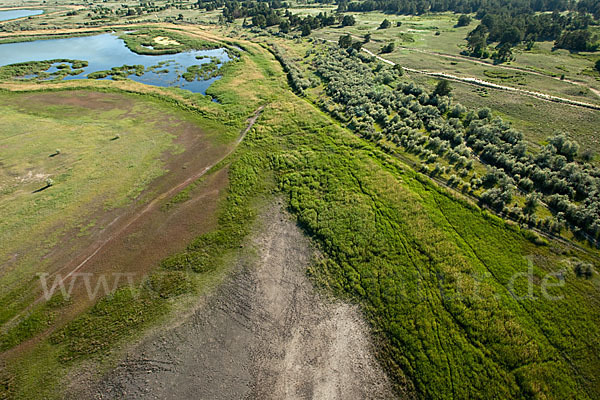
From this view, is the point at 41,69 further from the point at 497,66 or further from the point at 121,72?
the point at 497,66

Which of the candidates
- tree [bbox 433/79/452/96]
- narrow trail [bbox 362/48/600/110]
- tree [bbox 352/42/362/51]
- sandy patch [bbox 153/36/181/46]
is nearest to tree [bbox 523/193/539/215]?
tree [bbox 433/79/452/96]

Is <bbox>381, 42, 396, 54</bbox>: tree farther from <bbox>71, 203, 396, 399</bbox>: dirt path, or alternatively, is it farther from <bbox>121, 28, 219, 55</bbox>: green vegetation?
<bbox>71, 203, 396, 399</bbox>: dirt path

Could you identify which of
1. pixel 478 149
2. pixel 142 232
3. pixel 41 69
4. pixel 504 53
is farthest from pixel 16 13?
pixel 504 53

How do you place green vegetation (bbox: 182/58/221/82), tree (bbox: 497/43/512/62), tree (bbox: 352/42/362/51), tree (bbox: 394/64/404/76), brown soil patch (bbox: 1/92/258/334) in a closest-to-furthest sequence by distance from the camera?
brown soil patch (bbox: 1/92/258/334)
tree (bbox: 394/64/404/76)
green vegetation (bbox: 182/58/221/82)
tree (bbox: 497/43/512/62)
tree (bbox: 352/42/362/51)

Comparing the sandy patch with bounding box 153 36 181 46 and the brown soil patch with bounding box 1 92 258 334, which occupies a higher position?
the sandy patch with bounding box 153 36 181 46

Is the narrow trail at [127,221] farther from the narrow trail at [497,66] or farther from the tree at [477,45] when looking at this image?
the tree at [477,45]

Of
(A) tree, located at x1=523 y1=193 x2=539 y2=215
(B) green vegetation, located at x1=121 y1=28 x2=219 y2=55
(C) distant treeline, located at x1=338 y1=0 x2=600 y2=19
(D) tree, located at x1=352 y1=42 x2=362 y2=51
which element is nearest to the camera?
(A) tree, located at x1=523 y1=193 x2=539 y2=215

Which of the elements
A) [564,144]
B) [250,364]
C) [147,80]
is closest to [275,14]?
[147,80]
